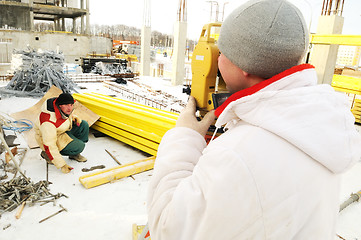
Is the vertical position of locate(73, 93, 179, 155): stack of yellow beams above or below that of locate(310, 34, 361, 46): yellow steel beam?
below

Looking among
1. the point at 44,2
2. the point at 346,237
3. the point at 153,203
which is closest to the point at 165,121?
the point at 346,237

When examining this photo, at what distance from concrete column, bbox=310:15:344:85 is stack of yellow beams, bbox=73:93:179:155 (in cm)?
786

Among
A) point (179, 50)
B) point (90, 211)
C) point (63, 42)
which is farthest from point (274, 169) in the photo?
point (63, 42)

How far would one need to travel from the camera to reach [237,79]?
2.95ft

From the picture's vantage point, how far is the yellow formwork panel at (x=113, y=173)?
3.73 meters

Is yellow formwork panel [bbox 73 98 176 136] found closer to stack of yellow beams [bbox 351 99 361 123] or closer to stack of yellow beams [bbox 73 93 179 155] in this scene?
stack of yellow beams [bbox 73 93 179 155]

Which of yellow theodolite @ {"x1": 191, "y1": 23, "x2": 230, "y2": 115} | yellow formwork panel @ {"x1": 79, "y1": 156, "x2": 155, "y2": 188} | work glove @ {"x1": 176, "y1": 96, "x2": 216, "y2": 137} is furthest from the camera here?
yellow formwork panel @ {"x1": 79, "y1": 156, "x2": 155, "y2": 188}

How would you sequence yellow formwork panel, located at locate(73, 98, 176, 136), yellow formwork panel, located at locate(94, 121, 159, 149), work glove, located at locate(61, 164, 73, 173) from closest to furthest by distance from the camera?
work glove, located at locate(61, 164, 73, 173) → yellow formwork panel, located at locate(73, 98, 176, 136) → yellow formwork panel, located at locate(94, 121, 159, 149)

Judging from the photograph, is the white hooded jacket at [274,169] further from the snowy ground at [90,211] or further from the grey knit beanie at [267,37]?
the snowy ground at [90,211]

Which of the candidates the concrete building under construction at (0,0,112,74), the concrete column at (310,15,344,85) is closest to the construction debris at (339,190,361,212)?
the concrete column at (310,15,344,85)

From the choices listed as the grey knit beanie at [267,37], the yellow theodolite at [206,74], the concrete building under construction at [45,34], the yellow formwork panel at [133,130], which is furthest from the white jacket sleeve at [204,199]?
the concrete building under construction at [45,34]

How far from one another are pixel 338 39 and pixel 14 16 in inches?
1299

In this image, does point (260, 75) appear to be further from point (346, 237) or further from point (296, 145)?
point (346, 237)

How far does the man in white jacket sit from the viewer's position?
67cm
